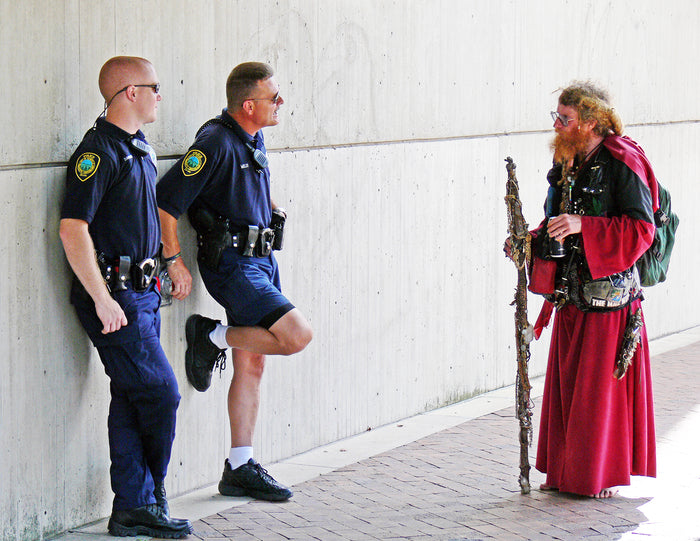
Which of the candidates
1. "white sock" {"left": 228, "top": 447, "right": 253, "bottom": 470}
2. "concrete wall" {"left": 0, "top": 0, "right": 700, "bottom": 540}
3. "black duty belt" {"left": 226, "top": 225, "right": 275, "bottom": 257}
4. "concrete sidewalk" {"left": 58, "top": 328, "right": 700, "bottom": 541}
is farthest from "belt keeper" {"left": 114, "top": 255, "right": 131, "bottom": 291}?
"white sock" {"left": 228, "top": 447, "right": 253, "bottom": 470}

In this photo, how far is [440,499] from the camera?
6.14 metres

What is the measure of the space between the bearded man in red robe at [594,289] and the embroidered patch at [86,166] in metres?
2.32

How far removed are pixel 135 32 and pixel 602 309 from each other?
9.08 ft

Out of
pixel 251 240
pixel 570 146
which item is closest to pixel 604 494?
pixel 570 146

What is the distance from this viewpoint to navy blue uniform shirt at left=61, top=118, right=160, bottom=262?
16.6 feet

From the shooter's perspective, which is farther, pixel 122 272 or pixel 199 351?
pixel 199 351

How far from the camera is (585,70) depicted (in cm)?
1020

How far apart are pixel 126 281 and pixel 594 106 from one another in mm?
2550

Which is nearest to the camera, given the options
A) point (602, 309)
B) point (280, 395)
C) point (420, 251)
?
point (602, 309)

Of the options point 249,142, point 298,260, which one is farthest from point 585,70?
point 249,142

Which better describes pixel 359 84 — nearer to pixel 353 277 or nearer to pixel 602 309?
pixel 353 277

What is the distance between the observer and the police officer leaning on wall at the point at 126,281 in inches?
199

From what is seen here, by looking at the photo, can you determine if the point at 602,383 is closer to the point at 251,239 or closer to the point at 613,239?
the point at 613,239

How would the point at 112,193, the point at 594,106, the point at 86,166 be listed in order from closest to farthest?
the point at 86,166 < the point at 112,193 < the point at 594,106
